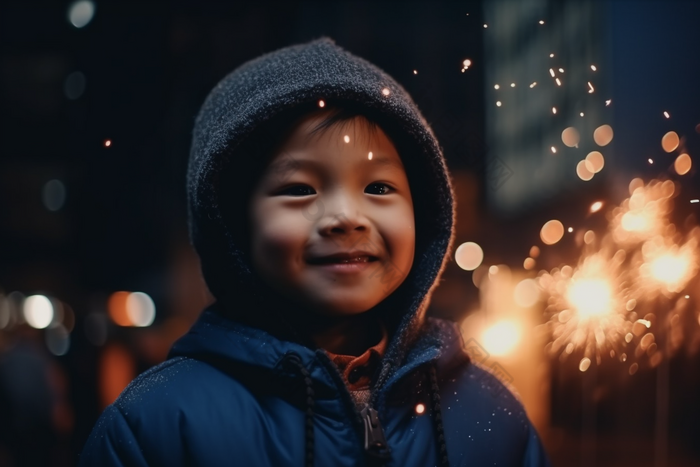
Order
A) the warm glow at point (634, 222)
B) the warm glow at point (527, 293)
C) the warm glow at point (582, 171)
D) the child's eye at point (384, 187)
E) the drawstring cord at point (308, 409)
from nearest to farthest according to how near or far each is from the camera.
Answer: the drawstring cord at point (308, 409), the child's eye at point (384, 187), the warm glow at point (634, 222), the warm glow at point (527, 293), the warm glow at point (582, 171)

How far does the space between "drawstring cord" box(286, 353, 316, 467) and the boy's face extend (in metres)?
0.10

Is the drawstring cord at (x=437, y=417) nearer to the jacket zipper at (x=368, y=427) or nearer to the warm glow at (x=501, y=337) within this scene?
the jacket zipper at (x=368, y=427)

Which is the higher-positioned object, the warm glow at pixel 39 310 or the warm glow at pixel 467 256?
the warm glow at pixel 39 310

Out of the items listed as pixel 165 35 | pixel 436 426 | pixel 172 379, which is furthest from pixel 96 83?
pixel 436 426

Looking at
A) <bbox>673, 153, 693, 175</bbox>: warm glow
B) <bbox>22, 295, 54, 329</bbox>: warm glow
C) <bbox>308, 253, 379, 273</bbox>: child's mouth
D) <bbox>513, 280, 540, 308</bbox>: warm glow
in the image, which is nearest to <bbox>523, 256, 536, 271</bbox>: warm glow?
<bbox>513, 280, 540, 308</bbox>: warm glow

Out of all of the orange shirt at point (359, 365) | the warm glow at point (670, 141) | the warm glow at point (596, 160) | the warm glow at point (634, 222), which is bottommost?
the orange shirt at point (359, 365)

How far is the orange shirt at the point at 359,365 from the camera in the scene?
119 centimetres

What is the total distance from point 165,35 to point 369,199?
5.79 feet

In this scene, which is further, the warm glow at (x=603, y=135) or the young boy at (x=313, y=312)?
the warm glow at (x=603, y=135)

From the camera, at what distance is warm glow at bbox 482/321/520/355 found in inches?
67.8

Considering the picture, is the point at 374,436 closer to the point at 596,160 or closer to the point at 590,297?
the point at 590,297

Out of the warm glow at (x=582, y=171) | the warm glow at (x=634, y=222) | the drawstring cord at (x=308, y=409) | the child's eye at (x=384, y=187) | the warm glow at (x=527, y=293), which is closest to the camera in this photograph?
the drawstring cord at (x=308, y=409)

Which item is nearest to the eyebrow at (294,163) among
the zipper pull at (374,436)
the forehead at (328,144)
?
the forehead at (328,144)

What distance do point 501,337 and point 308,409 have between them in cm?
98
